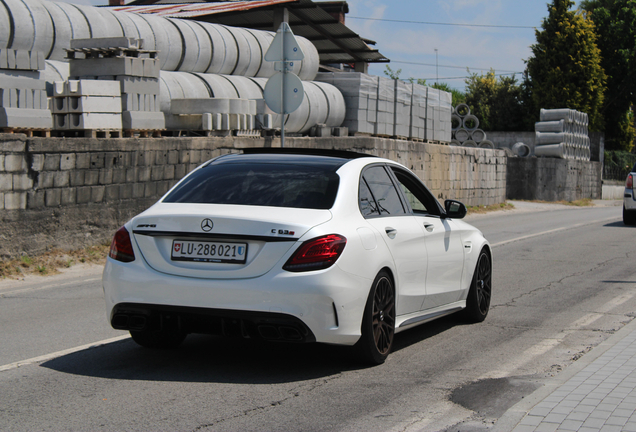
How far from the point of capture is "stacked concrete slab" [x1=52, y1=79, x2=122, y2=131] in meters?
12.4

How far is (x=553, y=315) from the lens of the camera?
7.97m

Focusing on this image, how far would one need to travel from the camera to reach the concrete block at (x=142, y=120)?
1325 centimetres

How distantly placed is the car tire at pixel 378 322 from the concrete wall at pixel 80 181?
6.59m

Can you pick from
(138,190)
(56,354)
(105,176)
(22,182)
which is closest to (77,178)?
(105,176)

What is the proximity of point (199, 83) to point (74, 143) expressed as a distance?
6065mm

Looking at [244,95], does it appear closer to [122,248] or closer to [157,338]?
[157,338]

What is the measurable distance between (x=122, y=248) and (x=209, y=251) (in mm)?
662

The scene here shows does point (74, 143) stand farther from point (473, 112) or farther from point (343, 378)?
point (473, 112)

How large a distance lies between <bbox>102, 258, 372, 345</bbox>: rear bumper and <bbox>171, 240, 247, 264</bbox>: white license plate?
131 millimetres

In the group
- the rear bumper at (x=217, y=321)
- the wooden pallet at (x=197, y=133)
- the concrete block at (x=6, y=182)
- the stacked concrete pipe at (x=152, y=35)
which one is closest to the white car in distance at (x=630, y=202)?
the stacked concrete pipe at (x=152, y=35)

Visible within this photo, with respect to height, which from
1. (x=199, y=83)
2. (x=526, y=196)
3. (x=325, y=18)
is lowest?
(x=526, y=196)

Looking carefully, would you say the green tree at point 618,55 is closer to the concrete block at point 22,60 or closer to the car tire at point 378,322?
the concrete block at point 22,60

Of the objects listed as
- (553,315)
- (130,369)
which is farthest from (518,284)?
(130,369)

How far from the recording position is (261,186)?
559 cm
